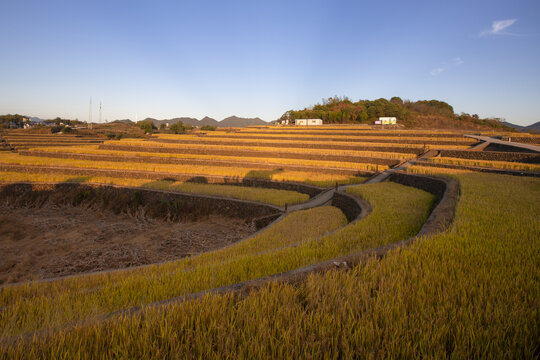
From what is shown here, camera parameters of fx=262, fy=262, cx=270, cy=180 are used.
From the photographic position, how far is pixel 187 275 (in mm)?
3268

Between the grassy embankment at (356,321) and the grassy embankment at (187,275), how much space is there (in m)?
0.45

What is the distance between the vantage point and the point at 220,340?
1532 mm

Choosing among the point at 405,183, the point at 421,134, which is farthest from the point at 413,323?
the point at 421,134

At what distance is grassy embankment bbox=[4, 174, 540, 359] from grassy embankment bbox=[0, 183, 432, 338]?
1.48 feet

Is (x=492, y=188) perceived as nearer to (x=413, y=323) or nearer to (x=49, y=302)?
(x=413, y=323)

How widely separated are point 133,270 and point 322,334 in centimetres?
381

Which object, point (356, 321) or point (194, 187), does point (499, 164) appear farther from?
point (356, 321)

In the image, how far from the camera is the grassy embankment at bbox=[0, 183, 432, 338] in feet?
7.88

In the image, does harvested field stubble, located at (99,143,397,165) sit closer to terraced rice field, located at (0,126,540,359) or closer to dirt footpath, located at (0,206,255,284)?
dirt footpath, located at (0,206,255,284)

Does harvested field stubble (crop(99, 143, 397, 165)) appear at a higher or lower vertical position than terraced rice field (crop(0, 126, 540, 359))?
higher

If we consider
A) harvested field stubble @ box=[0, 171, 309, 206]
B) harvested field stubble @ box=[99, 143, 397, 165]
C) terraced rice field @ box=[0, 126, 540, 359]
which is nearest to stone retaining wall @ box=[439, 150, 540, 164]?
harvested field stubble @ box=[99, 143, 397, 165]

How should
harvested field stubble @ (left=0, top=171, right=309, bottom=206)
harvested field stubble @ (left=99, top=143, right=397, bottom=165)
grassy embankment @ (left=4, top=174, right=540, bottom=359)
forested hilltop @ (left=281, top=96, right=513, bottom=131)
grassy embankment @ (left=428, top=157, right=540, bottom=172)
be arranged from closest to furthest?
1. grassy embankment @ (left=4, top=174, right=540, bottom=359)
2. harvested field stubble @ (left=0, top=171, right=309, bottom=206)
3. grassy embankment @ (left=428, top=157, right=540, bottom=172)
4. harvested field stubble @ (left=99, top=143, right=397, bottom=165)
5. forested hilltop @ (left=281, top=96, right=513, bottom=131)

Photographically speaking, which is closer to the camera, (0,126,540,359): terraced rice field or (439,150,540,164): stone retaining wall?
(0,126,540,359): terraced rice field

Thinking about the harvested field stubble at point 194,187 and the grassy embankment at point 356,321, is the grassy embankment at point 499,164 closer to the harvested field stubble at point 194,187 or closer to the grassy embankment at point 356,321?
the harvested field stubble at point 194,187
